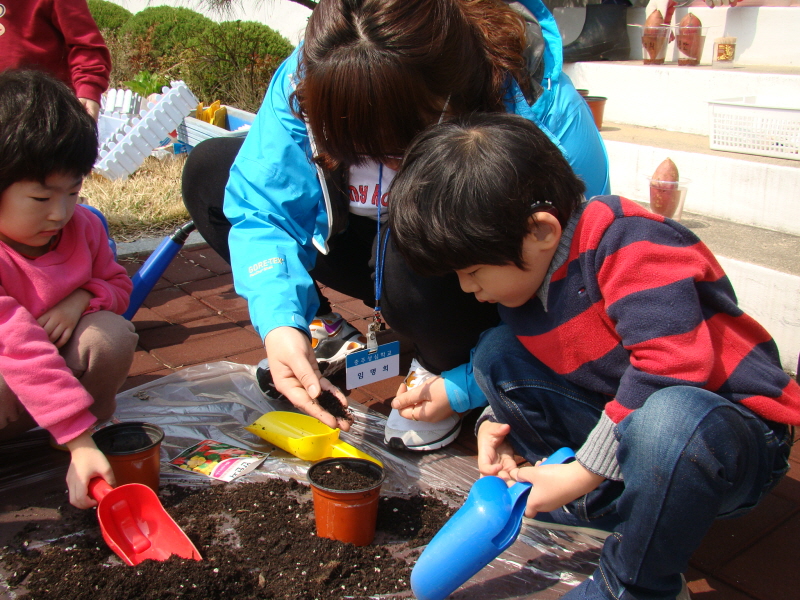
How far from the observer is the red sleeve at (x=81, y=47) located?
268 cm

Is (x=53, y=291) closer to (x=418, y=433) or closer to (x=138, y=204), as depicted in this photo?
(x=418, y=433)

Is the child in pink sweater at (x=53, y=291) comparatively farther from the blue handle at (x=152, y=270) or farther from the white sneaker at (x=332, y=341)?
the white sneaker at (x=332, y=341)

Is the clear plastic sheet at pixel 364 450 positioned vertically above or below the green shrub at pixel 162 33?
below

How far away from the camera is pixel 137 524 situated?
143 cm

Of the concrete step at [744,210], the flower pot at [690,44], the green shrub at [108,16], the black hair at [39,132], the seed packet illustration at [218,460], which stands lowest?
the seed packet illustration at [218,460]

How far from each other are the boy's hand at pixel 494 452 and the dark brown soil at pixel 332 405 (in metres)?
0.31

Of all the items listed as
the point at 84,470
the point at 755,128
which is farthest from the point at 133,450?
the point at 755,128

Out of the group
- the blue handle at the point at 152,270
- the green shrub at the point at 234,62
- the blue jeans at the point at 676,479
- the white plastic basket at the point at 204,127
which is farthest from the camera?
the green shrub at the point at 234,62

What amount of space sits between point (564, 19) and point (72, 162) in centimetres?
386

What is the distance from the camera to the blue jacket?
5.37 feet

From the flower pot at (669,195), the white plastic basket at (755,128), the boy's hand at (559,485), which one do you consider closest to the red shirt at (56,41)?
the flower pot at (669,195)

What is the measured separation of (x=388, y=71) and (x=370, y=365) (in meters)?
0.71

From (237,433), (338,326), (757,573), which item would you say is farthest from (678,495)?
(338,326)

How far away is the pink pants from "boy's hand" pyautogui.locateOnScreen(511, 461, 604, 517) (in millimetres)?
1077
